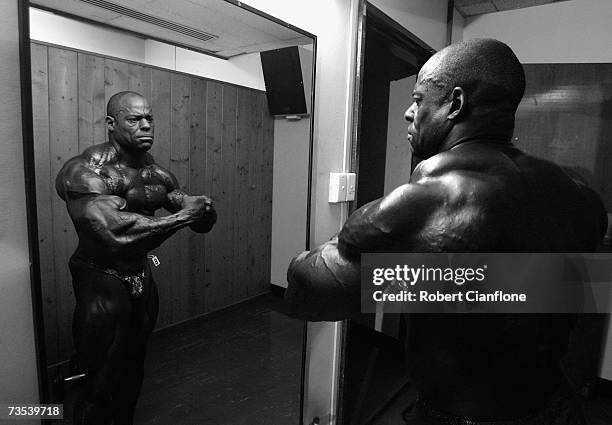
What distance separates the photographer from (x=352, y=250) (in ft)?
2.39

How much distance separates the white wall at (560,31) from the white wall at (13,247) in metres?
2.24

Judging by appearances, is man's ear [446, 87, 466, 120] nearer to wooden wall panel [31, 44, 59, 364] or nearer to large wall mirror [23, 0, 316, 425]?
large wall mirror [23, 0, 316, 425]

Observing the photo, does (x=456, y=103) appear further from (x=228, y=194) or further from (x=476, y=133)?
(x=228, y=194)

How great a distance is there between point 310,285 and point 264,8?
89cm

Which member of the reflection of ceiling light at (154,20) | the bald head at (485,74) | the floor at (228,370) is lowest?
the floor at (228,370)

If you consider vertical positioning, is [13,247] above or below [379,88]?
below

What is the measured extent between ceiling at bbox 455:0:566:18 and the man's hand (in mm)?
1916

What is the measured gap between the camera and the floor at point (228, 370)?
3.60 ft

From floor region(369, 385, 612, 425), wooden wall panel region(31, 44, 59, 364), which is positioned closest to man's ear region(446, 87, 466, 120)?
wooden wall panel region(31, 44, 59, 364)

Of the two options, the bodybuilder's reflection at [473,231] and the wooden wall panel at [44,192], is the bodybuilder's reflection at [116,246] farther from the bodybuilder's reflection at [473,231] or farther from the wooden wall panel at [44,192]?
the bodybuilder's reflection at [473,231]

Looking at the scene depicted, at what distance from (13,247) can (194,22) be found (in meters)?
0.68

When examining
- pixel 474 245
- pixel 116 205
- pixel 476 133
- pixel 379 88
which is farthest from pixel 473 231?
pixel 379 88

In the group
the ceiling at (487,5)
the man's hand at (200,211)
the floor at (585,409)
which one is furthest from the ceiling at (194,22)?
the floor at (585,409)

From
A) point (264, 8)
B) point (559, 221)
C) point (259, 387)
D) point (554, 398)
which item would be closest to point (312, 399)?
point (259, 387)
